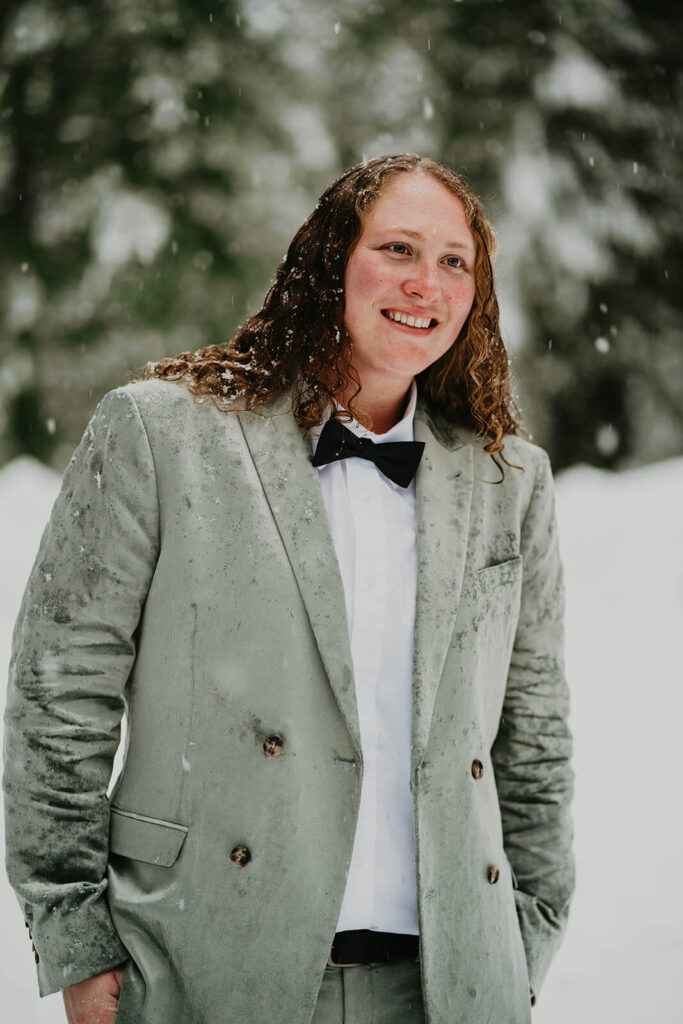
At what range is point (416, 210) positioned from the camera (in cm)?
184

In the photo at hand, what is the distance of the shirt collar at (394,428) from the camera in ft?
6.04

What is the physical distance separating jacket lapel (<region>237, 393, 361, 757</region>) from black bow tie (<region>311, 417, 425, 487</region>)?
0.04 meters

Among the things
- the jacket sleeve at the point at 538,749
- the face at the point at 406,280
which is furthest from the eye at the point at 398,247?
the jacket sleeve at the point at 538,749

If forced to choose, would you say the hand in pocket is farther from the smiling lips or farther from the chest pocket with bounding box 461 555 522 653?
the smiling lips

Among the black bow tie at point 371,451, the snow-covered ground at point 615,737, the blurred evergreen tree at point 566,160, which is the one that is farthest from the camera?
the blurred evergreen tree at point 566,160

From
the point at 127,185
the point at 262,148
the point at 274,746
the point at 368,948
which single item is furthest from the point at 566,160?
the point at 368,948

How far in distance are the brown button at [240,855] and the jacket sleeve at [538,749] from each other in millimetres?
728

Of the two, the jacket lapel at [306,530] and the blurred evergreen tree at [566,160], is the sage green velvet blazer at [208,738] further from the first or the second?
the blurred evergreen tree at [566,160]

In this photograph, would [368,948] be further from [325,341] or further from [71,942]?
[325,341]

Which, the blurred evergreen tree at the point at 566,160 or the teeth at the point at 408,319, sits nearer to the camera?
the teeth at the point at 408,319

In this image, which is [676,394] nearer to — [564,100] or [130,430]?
[564,100]

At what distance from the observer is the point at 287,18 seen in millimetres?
4906

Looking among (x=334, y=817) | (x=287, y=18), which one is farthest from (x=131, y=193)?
(x=334, y=817)

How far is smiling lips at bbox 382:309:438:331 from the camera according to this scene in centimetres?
180
